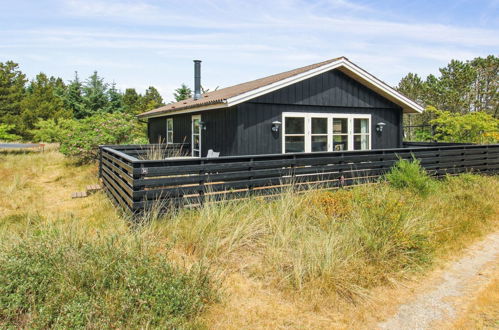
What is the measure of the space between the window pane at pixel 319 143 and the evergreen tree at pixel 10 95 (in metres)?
27.4

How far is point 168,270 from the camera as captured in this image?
3.15 m

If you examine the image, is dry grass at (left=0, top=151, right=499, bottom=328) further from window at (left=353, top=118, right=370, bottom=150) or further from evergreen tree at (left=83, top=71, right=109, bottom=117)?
evergreen tree at (left=83, top=71, right=109, bottom=117)

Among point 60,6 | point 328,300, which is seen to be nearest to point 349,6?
point 60,6

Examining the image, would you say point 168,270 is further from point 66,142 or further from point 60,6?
point 66,142

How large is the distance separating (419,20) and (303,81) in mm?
6965

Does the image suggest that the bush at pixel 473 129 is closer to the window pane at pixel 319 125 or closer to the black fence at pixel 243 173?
the black fence at pixel 243 173

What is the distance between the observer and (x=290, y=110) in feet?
33.0

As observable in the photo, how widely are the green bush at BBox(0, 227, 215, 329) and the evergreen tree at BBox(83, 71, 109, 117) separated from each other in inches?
1021

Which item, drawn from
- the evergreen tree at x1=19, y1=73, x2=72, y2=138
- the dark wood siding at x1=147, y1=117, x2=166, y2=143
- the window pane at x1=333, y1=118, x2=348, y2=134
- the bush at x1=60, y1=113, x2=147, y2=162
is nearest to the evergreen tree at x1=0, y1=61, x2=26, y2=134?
the evergreen tree at x1=19, y1=73, x2=72, y2=138

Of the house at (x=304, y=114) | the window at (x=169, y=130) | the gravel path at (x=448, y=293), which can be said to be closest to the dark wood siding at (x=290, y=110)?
the house at (x=304, y=114)

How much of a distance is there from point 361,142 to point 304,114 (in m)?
2.59

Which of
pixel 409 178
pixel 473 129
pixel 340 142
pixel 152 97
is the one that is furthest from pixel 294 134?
pixel 152 97

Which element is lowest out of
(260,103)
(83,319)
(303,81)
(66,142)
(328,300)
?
(328,300)

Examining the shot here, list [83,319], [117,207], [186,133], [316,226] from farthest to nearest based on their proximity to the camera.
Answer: [186,133], [117,207], [316,226], [83,319]
